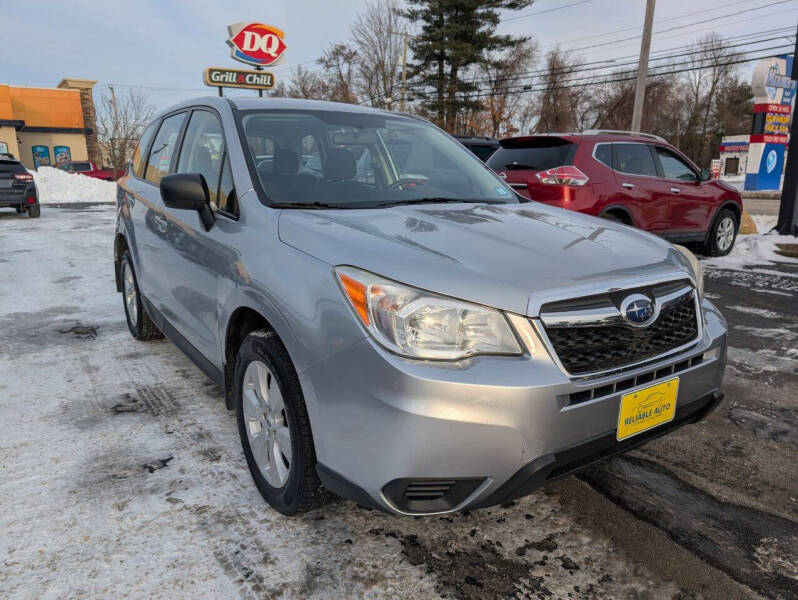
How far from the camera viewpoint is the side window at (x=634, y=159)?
7523 mm

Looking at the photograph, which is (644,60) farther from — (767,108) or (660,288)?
(660,288)

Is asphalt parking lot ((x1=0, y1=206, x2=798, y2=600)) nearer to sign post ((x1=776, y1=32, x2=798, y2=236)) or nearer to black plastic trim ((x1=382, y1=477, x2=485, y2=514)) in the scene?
black plastic trim ((x1=382, y1=477, x2=485, y2=514))

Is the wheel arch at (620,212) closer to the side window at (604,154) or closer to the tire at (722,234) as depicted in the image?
the side window at (604,154)

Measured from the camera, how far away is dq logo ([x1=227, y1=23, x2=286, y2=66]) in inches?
993

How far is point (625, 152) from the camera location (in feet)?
25.0

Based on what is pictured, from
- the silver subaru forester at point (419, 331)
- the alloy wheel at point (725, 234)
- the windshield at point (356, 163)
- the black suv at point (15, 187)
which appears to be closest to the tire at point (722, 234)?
the alloy wheel at point (725, 234)

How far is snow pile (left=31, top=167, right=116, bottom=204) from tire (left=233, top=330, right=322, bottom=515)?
2423 centimetres

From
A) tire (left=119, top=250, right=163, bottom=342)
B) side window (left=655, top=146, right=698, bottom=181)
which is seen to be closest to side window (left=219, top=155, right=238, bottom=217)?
tire (left=119, top=250, right=163, bottom=342)

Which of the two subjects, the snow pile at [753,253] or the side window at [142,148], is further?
the snow pile at [753,253]

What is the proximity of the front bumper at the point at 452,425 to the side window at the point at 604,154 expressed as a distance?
5.92 meters

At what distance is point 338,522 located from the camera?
2.41 m

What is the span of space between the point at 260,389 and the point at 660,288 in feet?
5.21

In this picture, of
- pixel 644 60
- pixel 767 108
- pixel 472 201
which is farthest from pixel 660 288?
pixel 767 108

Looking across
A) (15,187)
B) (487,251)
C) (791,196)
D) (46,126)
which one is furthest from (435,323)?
(46,126)
